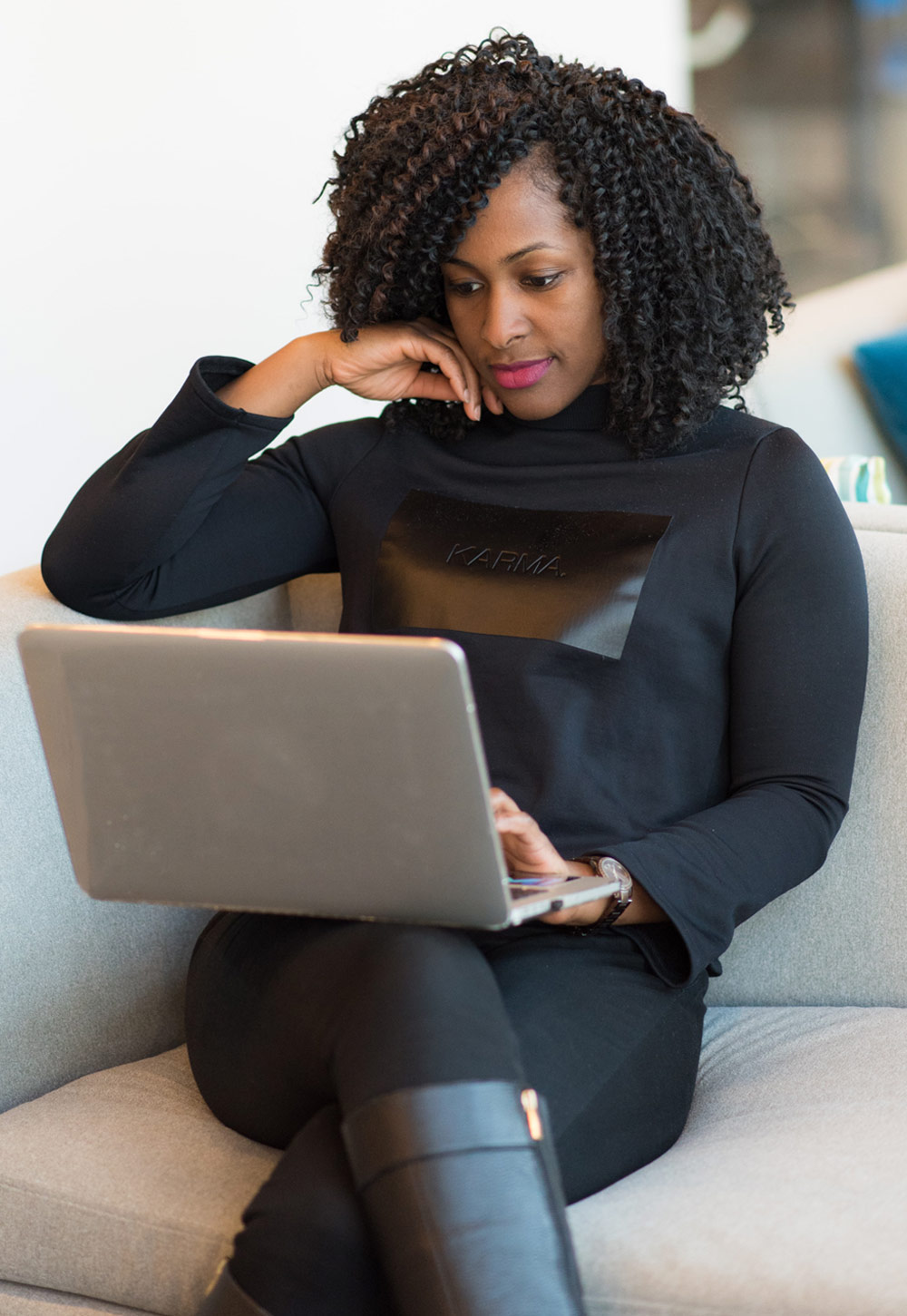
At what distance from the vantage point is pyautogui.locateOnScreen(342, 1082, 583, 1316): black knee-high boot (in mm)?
775

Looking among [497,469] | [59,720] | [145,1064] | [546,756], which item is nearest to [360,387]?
[497,469]

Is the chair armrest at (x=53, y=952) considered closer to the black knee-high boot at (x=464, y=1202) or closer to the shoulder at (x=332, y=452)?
the shoulder at (x=332, y=452)

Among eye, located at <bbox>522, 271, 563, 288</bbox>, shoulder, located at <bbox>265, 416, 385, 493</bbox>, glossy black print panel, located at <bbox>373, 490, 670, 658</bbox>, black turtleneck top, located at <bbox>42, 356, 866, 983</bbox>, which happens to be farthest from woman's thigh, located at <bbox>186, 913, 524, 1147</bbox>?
eye, located at <bbox>522, 271, 563, 288</bbox>

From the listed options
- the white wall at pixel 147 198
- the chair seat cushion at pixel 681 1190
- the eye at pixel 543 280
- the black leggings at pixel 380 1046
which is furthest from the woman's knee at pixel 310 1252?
the white wall at pixel 147 198

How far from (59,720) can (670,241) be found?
0.72 meters

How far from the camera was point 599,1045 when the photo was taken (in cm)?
101

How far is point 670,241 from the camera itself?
1.26 m

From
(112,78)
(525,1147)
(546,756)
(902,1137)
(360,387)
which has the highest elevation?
(112,78)

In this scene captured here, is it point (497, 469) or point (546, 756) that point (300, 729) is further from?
point (497, 469)

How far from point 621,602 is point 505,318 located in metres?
0.29

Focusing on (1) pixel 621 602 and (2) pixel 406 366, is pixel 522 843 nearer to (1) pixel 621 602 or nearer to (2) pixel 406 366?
(1) pixel 621 602

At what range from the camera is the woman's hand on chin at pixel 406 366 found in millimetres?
1344

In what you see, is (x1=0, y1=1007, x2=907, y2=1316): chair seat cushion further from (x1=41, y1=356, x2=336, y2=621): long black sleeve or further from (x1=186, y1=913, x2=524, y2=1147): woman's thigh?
(x1=41, y1=356, x2=336, y2=621): long black sleeve

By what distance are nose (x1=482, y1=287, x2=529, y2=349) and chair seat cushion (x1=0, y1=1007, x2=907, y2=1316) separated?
0.69 m
